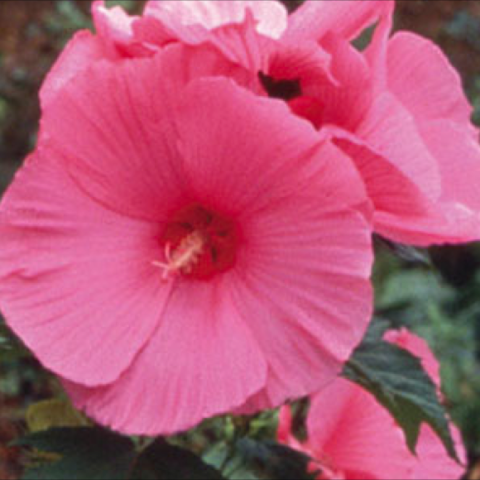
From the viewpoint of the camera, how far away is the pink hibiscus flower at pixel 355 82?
0.97 m

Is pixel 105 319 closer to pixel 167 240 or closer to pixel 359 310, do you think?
pixel 167 240

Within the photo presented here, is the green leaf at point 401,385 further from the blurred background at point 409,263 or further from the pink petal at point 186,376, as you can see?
the blurred background at point 409,263

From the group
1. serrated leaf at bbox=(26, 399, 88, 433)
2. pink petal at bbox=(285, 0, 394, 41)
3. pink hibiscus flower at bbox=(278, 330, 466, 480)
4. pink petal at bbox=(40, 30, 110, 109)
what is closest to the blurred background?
serrated leaf at bbox=(26, 399, 88, 433)

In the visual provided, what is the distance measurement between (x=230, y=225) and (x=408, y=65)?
0.76 ft

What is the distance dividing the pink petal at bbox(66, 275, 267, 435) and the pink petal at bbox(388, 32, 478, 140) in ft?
0.84

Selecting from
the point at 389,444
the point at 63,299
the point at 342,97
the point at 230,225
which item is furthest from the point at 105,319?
the point at 389,444

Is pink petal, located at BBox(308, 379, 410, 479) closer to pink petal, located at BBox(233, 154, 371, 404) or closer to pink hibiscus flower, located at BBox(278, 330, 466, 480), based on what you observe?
pink hibiscus flower, located at BBox(278, 330, 466, 480)

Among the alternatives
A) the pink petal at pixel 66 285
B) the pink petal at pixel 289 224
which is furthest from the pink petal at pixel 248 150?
the pink petal at pixel 66 285

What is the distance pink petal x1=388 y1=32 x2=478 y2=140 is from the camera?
1.08 m

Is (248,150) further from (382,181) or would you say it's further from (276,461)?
(276,461)

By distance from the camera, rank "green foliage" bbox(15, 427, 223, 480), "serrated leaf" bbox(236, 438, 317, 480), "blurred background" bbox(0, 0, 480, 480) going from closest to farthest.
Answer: "green foliage" bbox(15, 427, 223, 480) → "serrated leaf" bbox(236, 438, 317, 480) → "blurred background" bbox(0, 0, 480, 480)

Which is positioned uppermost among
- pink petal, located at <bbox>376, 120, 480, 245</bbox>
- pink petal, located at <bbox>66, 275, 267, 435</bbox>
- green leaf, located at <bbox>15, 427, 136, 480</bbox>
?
pink petal, located at <bbox>376, 120, 480, 245</bbox>

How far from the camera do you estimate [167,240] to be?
1083mm

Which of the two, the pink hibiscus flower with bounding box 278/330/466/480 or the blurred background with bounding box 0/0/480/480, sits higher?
the pink hibiscus flower with bounding box 278/330/466/480
